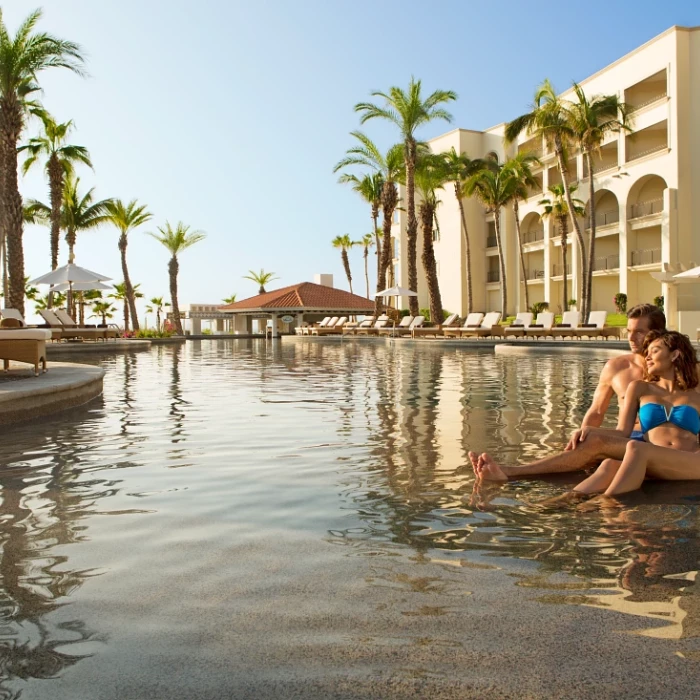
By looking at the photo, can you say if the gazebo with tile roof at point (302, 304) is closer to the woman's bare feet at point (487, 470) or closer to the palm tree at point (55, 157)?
the palm tree at point (55, 157)

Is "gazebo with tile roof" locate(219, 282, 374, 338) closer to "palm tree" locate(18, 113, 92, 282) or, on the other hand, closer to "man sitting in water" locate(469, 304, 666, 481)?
"palm tree" locate(18, 113, 92, 282)

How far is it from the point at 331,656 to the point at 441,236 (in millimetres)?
54028

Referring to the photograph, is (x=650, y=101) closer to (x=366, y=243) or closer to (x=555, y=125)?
(x=555, y=125)

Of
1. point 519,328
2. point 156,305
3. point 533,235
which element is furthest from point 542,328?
point 156,305

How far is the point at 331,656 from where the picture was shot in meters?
2.23

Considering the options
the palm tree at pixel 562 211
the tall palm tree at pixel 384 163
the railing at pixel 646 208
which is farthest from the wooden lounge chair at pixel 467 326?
the railing at pixel 646 208

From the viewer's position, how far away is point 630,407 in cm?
439

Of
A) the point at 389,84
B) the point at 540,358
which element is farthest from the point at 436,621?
the point at 389,84

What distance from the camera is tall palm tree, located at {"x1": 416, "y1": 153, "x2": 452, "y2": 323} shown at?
112 feet

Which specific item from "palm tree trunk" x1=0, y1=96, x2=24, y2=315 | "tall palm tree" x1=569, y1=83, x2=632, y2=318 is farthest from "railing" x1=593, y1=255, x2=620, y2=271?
"palm tree trunk" x1=0, y1=96, x2=24, y2=315

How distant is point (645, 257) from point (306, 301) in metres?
23.5

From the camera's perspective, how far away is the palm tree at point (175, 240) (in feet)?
157

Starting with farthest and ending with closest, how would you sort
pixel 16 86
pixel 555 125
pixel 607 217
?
pixel 607 217 < pixel 555 125 < pixel 16 86

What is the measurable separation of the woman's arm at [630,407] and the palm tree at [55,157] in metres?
32.1
